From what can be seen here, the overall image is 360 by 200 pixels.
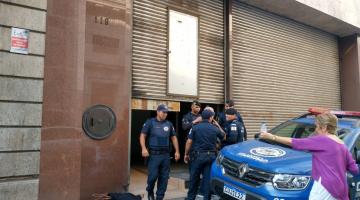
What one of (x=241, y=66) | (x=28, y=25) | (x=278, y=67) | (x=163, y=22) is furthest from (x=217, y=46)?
(x=28, y=25)

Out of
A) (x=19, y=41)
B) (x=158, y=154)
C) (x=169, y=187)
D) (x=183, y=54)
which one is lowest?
(x=169, y=187)

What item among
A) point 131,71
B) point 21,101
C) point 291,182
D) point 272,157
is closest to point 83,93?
point 21,101

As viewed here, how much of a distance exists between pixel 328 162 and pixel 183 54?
599 centimetres

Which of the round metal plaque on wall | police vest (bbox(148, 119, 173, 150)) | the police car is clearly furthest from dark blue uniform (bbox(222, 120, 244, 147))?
the round metal plaque on wall

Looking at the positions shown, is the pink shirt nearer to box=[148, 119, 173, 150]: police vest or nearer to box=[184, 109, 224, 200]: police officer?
box=[184, 109, 224, 200]: police officer

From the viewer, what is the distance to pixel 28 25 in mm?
5918

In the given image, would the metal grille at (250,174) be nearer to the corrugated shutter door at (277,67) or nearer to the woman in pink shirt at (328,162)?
the woman in pink shirt at (328,162)

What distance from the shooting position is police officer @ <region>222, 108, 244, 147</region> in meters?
7.64

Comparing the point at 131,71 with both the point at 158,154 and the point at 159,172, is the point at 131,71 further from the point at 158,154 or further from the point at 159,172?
the point at 159,172

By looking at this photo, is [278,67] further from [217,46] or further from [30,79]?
[30,79]

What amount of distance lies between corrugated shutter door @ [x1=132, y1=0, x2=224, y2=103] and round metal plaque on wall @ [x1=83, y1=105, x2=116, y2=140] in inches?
44.3

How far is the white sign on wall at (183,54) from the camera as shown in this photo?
30.2 ft

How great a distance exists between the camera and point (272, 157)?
16.7ft

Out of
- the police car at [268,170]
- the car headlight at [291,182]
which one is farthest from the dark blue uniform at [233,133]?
the car headlight at [291,182]
